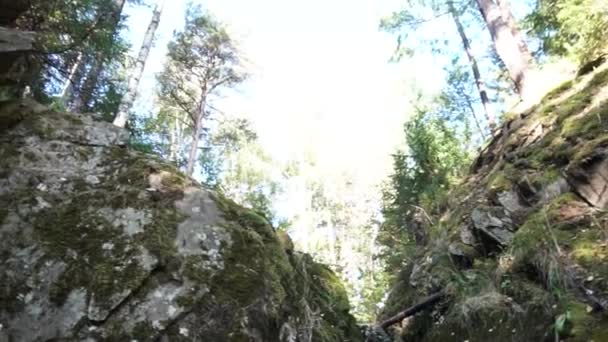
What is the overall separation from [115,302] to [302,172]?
22.8 m

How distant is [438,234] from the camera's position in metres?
7.62

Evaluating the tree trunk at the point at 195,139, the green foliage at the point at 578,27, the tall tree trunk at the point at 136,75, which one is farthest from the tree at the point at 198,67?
the green foliage at the point at 578,27

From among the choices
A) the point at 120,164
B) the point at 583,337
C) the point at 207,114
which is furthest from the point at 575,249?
the point at 207,114

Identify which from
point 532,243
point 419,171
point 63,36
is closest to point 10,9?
point 63,36

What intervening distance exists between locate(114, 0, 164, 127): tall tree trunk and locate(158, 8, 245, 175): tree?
5034 mm

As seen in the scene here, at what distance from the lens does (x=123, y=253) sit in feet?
12.2

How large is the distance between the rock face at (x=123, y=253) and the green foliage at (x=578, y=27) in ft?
18.9

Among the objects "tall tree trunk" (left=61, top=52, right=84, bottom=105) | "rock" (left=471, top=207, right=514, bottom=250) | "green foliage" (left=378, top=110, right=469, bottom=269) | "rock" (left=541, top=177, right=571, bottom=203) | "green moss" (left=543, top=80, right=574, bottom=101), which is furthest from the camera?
"green foliage" (left=378, top=110, right=469, bottom=269)

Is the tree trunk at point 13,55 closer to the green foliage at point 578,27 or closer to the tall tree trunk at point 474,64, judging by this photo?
the green foliage at point 578,27

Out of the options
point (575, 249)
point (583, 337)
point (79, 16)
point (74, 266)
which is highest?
point (79, 16)

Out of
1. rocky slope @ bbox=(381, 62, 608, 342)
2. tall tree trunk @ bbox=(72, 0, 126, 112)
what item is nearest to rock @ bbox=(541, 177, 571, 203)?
rocky slope @ bbox=(381, 62, 608, 342)

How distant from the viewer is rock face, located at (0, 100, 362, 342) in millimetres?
3371

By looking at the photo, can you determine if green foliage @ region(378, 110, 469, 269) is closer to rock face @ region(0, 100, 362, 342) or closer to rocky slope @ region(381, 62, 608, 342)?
rocky slope @ region(381, 62, 608, 342)

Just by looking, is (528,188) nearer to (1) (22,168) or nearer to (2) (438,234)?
(2) (438,234)
